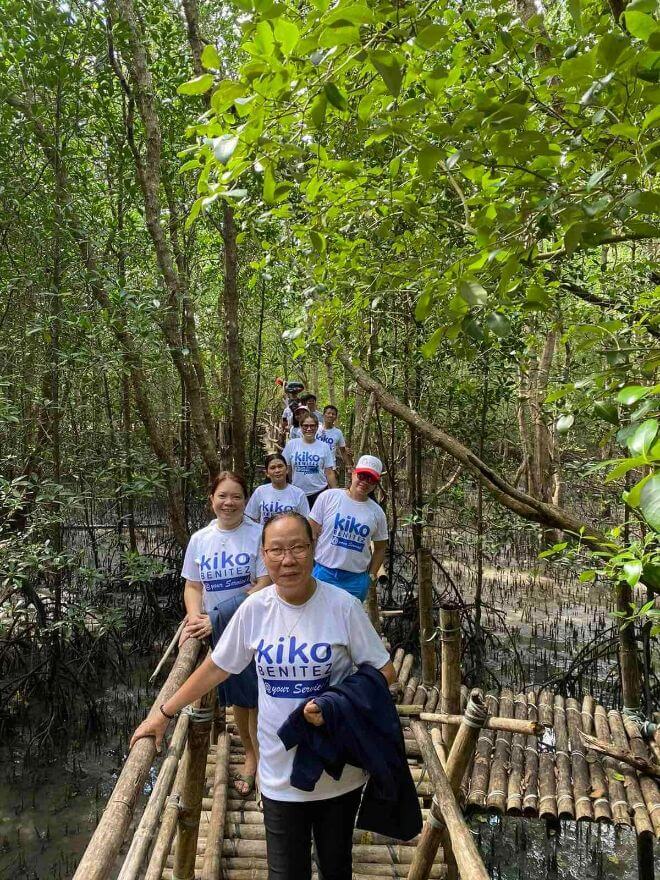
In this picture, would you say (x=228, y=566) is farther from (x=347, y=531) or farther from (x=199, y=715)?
(x=347, y=531)

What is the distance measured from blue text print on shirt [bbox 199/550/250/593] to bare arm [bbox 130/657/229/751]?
92 centimetres

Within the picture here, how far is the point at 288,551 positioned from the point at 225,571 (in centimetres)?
109

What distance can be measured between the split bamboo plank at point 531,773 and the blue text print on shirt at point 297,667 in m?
1.51

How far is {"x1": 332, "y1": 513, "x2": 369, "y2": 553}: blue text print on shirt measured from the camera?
11.6 ft

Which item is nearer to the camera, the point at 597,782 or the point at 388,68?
the point at 388,68

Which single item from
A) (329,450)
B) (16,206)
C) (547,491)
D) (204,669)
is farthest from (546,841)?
(16,206)

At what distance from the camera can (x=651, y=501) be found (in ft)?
2.57

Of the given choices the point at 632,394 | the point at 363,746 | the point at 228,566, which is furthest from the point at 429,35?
the point at 228,566

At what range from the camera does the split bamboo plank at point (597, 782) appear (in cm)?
302

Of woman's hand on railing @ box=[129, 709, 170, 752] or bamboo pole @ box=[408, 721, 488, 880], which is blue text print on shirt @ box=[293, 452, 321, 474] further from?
woman's hand on railing @ box=[129, 709, 170, 752]

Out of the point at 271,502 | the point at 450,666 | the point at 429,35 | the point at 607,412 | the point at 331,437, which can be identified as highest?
the point at 331,437

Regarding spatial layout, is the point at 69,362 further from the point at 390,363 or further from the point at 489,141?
the point at 489,141

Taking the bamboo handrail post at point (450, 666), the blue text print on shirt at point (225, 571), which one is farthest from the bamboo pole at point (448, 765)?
the blue text print on shirt at point (225, 571)

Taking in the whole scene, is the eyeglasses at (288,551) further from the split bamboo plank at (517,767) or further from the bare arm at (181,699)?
the split bamboo plank at (517,767)
